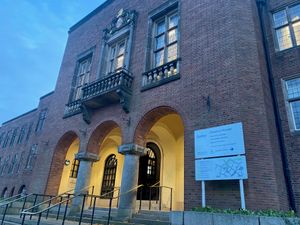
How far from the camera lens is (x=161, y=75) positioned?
10320mm

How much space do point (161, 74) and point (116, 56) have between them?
4438mm

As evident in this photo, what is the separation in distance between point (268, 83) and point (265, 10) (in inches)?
137

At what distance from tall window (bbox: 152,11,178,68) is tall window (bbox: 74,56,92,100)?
5.33 m

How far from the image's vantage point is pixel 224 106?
7691 millimetres

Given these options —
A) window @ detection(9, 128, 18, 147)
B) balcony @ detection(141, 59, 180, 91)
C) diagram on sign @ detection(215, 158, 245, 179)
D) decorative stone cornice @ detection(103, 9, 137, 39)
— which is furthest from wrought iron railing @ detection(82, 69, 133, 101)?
A: window @ detection(9, 128, 18, 147)

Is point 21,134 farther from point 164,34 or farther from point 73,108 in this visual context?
point 164,34

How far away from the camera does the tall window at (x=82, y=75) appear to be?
15.2m

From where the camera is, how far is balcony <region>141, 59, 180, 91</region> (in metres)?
9.80

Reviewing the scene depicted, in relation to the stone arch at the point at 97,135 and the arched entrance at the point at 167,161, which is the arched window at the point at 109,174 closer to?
the arched entrance at the point at 167,161

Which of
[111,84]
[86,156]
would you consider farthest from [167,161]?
[111,84]

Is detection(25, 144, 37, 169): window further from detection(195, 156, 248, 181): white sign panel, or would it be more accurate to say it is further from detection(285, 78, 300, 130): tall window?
detection(285, 78, 300, 130): tall window

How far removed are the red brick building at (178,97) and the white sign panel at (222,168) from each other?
0.89ft

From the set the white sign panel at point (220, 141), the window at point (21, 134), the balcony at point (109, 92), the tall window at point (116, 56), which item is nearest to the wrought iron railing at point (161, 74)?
the balcony at point (109, 92)

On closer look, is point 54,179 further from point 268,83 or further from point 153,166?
point 268,83
